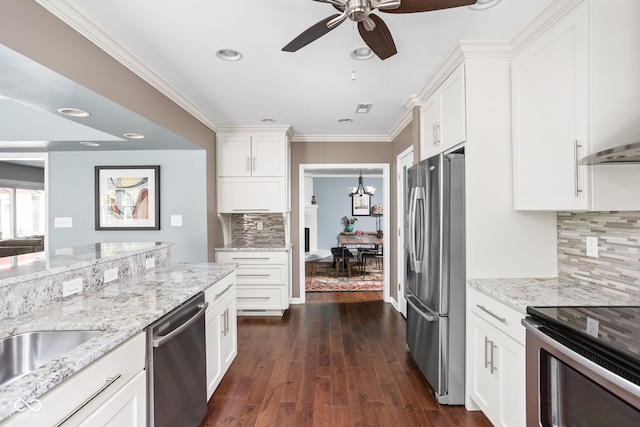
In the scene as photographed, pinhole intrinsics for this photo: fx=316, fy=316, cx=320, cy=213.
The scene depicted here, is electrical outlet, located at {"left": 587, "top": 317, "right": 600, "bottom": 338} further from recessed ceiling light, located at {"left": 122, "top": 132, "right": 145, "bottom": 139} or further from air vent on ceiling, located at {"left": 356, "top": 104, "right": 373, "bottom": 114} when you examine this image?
recessed ceiling light, located at {"left": 122, "top": 132, "right": 145, "bottom": 139}

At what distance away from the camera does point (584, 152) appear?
4.99ft

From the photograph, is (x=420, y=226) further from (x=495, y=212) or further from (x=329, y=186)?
(x=329, y=186)

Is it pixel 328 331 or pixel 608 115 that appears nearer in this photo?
pixel 608 115

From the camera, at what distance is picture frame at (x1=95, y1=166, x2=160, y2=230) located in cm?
373

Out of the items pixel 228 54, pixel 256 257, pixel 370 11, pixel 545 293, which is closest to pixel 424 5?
pixel 370 11

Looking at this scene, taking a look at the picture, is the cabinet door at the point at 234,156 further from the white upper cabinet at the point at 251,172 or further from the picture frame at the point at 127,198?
the picture frame at the point at 127,198

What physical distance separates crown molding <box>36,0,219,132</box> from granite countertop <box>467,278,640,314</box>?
9.00 ft

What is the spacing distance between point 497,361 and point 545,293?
1.50ft

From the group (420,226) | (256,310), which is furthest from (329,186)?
(420,226)

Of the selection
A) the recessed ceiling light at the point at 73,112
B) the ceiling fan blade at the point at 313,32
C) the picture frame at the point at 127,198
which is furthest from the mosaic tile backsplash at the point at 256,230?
the ceiling fan blade at the point at 313,32

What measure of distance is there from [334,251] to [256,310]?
2678 mm

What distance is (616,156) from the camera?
1284 mm

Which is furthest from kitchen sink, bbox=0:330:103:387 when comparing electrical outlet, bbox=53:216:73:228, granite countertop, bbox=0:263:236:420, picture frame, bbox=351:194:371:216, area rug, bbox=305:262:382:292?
picture frame, bbox=351:194:371:216

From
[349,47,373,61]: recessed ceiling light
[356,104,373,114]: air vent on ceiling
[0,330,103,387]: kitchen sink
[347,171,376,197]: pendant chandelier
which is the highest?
[356,104,373,114]: air vent on ceiling
